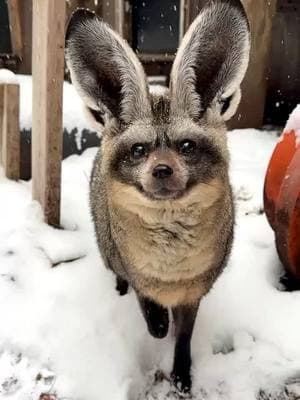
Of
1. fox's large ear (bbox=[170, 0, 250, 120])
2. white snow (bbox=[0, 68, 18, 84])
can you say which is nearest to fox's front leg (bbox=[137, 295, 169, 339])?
fox's large ear (bbox=[170, 0, 250, 120])

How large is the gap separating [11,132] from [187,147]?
1850 mm

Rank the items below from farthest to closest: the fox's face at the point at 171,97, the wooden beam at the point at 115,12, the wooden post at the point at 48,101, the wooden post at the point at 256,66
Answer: the wooden beam at the point at 115,12 → the wooden post at the point at 256,66 → the wooden post at the point at 48,101 → the fox's face at the point at 171,97

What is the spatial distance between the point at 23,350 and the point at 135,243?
2.35 feet

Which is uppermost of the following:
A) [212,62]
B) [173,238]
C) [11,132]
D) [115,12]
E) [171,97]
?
[115,12]

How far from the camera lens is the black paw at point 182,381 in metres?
2.75

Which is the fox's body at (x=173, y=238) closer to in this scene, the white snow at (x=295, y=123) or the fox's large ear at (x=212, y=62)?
the fox's large ear at (x=212, y=62)

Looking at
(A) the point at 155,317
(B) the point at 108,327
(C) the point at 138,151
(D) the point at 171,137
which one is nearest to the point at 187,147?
(D) the point at 171,137

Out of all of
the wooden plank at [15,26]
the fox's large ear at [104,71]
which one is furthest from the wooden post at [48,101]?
the wooden plank at [15,26]

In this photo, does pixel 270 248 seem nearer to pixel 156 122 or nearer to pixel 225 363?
pixel 225 363

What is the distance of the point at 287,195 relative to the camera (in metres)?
3.06

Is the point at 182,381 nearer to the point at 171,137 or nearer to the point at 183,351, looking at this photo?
the point at 183,351

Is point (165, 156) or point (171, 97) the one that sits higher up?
point (171, 97)

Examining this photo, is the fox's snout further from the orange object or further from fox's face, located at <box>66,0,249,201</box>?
the orange object

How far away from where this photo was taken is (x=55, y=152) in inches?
133
